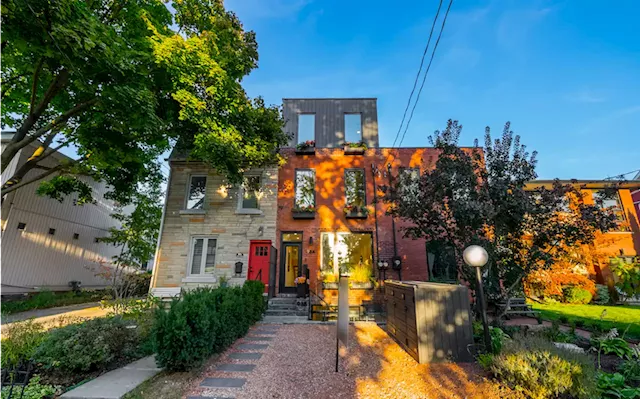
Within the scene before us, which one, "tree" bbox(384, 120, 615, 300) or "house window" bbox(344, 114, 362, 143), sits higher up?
"house window" bbox(344, 114, 362, 143)

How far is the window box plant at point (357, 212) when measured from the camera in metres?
11.0

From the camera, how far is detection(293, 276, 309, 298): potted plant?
32.5 feet

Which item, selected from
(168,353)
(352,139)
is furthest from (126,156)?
(352,139)

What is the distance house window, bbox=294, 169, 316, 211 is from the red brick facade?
186 millimetres

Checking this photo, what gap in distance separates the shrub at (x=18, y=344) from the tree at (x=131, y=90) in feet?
17.1

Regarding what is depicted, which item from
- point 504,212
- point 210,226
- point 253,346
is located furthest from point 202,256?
point 504,212

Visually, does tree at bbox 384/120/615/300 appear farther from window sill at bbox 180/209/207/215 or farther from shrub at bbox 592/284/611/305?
shrub at bbox 592/284/611/305

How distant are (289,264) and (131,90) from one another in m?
7.94

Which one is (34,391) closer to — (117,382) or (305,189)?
(117,382)

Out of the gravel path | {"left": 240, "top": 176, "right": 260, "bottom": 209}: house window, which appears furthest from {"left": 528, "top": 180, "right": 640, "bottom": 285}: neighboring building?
{"left": 240, "top": 176, "right": 260, "bottom": 209}: house window

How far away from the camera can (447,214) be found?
6.75 m

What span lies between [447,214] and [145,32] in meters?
10.9

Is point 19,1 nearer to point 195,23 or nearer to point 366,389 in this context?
point 195,23

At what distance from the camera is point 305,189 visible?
1169cm
